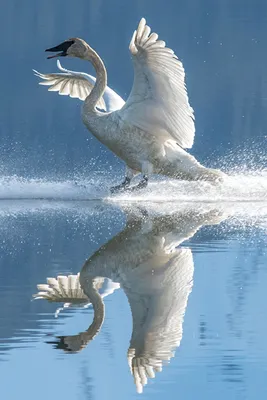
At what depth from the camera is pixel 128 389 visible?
6227 millimetres

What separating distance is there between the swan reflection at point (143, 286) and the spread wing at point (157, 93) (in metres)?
1.49

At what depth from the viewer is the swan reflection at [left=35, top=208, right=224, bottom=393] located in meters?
6.86

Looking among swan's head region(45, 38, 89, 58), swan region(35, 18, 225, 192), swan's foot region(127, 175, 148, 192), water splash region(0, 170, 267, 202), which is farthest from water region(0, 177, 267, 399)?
swan's head region(45, 38, 89, 58)

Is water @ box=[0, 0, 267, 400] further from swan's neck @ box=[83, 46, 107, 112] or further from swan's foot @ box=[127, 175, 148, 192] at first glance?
swan's neck @ box=[83, 46, 107, 112]

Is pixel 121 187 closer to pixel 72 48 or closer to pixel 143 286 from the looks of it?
pixel 72 48

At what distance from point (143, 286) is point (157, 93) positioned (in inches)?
187

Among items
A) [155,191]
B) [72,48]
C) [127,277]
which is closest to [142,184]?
[155,191]

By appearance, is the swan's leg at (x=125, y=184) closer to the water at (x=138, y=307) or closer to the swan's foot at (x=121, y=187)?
the swan's foot at (x=121, y=187)

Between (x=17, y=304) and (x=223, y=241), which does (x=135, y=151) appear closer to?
(x=223, y=241)

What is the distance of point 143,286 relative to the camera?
26.8ft

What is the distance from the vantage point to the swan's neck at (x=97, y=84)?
13336mm

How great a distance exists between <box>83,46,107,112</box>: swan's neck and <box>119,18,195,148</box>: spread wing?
1.10ft

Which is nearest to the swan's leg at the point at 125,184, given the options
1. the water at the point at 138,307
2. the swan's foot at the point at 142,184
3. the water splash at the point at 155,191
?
the water splash at the point at 155,191

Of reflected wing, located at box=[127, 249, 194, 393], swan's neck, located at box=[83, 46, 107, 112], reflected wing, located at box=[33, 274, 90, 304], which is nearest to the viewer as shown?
reflected wing, located at box=[127, 249, 194, 393]
